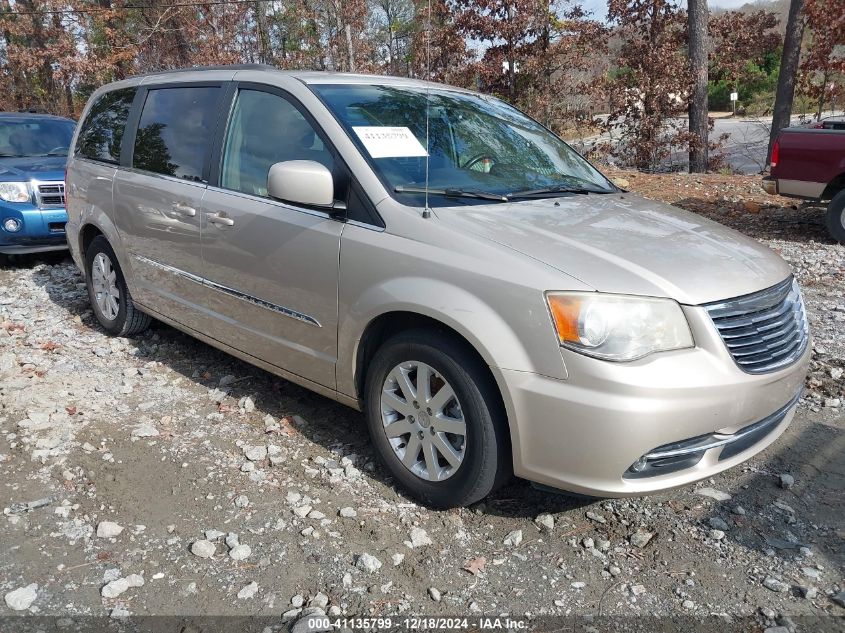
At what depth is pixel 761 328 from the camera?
9.57ft

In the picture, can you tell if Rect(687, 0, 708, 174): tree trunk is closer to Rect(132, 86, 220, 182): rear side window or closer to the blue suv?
the blue suv

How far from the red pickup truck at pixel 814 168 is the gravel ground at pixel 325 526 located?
488 cm

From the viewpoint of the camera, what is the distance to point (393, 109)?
3.81m

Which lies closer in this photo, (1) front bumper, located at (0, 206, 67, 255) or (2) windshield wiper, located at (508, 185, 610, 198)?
(2) windshield wiper, located at (508, 185, 610, 198)

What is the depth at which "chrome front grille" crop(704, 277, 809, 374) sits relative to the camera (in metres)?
2.78

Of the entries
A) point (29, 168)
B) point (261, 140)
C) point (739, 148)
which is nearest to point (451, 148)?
point (261, 140)

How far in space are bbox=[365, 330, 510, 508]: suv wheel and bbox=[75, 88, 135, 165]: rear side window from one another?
10.0 ft

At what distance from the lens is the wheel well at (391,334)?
2.90m

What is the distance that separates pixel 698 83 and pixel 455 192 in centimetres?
1290

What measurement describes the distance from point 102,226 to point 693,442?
4304 millimetres

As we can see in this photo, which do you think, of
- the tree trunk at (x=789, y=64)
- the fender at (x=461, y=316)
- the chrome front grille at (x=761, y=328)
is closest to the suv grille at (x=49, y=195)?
the fender at (x=461, y=316)

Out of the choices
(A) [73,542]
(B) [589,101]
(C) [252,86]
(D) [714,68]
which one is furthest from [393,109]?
(D) [714,68]

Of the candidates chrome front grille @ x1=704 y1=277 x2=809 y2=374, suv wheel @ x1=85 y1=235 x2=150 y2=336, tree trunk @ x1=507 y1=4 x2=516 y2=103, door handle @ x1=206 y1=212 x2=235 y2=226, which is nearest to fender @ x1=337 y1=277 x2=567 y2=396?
chrome front grille @ x1=704 y1=277 x2=809 y2=374

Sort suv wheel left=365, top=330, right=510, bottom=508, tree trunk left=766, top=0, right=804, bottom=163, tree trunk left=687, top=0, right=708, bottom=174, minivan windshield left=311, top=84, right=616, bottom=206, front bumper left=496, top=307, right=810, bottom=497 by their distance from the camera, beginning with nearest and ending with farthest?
front bumper left=496, top=307, right=810, bottom=497 < suv wheel left=365, top=330, right=510, bottom=508 < minivan windshield left=311, top=84, right=616, bottom=206 < tree trunk left=687, top=0, right=708, bottom=174 < tree trunk left=766, top=0, right=804, bottom=163
